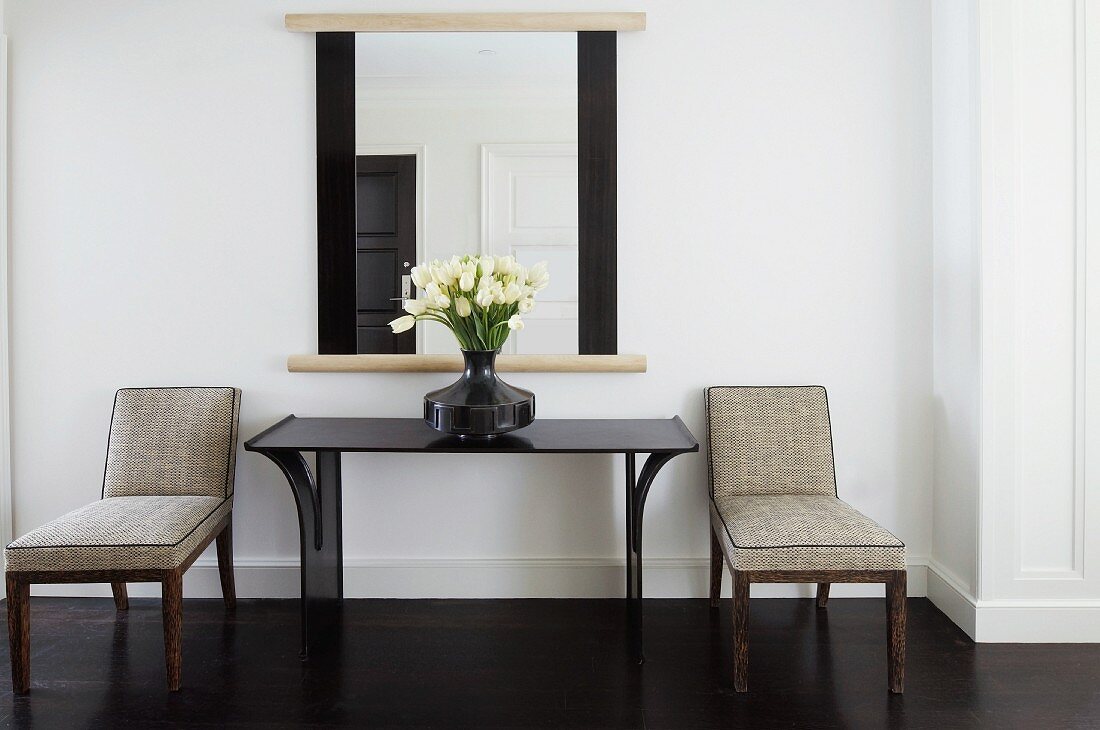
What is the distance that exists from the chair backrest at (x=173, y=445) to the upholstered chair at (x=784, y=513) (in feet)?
5.44

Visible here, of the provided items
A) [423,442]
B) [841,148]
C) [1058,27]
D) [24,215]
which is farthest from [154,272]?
[1058,27]

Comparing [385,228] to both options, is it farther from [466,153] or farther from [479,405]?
[479,405]

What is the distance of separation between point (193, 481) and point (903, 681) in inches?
89.7

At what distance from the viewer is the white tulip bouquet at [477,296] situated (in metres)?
2.18

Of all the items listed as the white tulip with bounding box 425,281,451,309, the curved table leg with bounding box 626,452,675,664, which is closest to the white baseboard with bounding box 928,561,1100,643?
the curved table leg with bounding box 626,452,675,664

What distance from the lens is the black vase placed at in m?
2.20

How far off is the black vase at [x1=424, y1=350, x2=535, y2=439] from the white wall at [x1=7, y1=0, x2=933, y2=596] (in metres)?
0.35

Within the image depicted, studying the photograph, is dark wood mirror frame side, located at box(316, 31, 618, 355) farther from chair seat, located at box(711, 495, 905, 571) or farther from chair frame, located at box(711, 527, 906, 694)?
chair frame, located at box(711, 527, 906, 694)

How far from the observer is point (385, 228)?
2574 millimetres

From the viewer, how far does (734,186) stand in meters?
2.60

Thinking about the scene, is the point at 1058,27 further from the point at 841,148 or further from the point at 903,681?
the point at 903,681

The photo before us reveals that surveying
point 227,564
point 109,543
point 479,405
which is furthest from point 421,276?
point 227,564

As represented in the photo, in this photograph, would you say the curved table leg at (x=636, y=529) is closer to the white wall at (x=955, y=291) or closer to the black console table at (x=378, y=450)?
the black console table at (x=378, y=450)

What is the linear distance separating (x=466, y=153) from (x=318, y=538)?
139 centimetres
